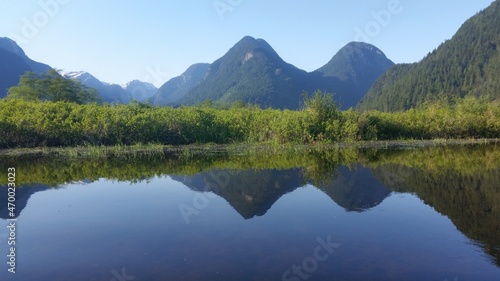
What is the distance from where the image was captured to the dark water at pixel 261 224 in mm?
6578

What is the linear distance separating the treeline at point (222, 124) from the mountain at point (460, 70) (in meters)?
85.0

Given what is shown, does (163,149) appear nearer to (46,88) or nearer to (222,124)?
(222,124)

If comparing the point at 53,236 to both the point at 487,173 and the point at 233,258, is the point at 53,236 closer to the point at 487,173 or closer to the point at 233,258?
the point at 233,258

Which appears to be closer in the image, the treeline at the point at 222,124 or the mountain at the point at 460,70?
the treeline at the point at 222,124

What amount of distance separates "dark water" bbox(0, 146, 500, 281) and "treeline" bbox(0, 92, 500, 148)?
11694mm

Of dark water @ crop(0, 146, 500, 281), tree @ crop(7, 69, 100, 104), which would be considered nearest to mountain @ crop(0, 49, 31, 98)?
tree @ crop(7, 69, 100, 104)

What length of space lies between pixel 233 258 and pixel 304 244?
1.64 metres

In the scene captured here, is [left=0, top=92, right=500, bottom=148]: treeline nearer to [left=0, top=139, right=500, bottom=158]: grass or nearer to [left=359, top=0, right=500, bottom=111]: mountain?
[left=0, top=139, right=500, bottom=158]: grass

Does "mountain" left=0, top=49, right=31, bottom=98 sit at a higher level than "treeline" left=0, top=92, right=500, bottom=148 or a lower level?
higher

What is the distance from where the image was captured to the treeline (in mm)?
28000

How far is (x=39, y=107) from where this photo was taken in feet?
93.9

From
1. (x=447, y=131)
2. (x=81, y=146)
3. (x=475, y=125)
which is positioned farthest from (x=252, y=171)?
(x=475, y=125)

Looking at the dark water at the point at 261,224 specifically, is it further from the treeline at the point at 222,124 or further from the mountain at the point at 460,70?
the mountain at the point at 460,70

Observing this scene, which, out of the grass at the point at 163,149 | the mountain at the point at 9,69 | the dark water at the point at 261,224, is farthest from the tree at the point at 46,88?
the mountain at the point at 9,69
